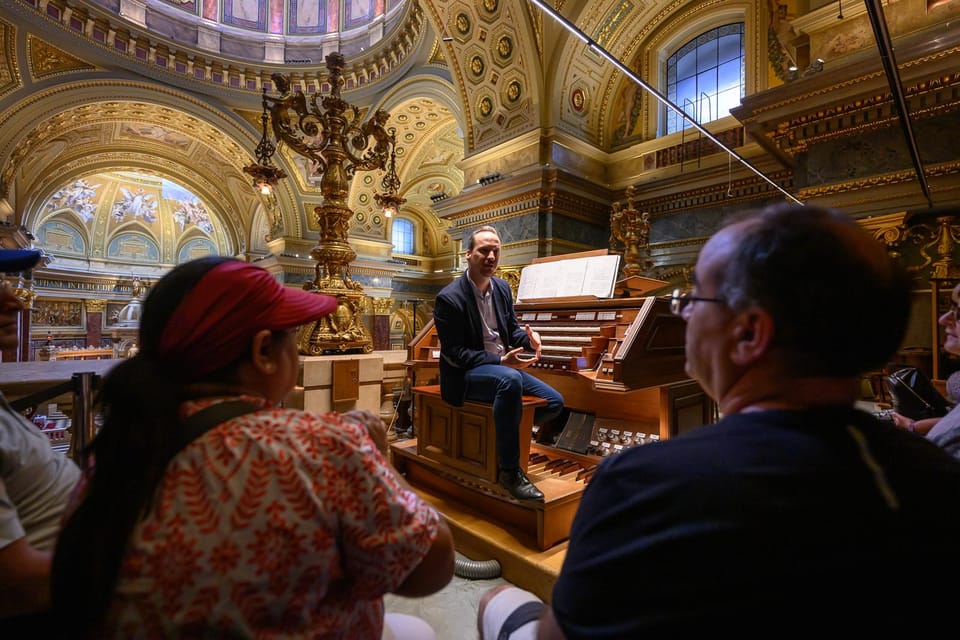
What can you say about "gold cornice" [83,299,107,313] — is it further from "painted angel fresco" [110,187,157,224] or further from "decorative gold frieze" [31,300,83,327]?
"painted angel fresco" [110,187,157,224]

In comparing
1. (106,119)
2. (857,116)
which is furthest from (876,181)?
(106,119)

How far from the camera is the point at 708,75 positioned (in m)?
7.69

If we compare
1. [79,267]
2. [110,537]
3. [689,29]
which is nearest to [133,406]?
[110,537]

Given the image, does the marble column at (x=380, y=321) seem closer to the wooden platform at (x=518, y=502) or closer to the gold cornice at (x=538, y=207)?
the gold cornice at (x=538, y=207)

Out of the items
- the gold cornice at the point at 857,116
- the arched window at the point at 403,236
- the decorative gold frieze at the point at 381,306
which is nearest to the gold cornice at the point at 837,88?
the gold cornice at the point at 857,116

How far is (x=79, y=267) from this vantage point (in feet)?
70.3

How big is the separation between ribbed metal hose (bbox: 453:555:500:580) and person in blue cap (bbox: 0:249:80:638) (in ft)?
6.85

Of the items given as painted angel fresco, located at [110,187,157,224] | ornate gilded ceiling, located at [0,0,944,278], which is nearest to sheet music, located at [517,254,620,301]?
ornate gilded ceiling, located at [0,0,944,278]

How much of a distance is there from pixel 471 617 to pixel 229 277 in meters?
2.29

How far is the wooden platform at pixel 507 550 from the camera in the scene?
254cm

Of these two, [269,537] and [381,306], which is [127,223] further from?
[269,537]

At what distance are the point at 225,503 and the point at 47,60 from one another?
14.7 m

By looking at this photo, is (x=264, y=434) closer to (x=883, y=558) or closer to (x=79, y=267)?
(x=883, y=558)

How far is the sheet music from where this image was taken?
13.1 feet
